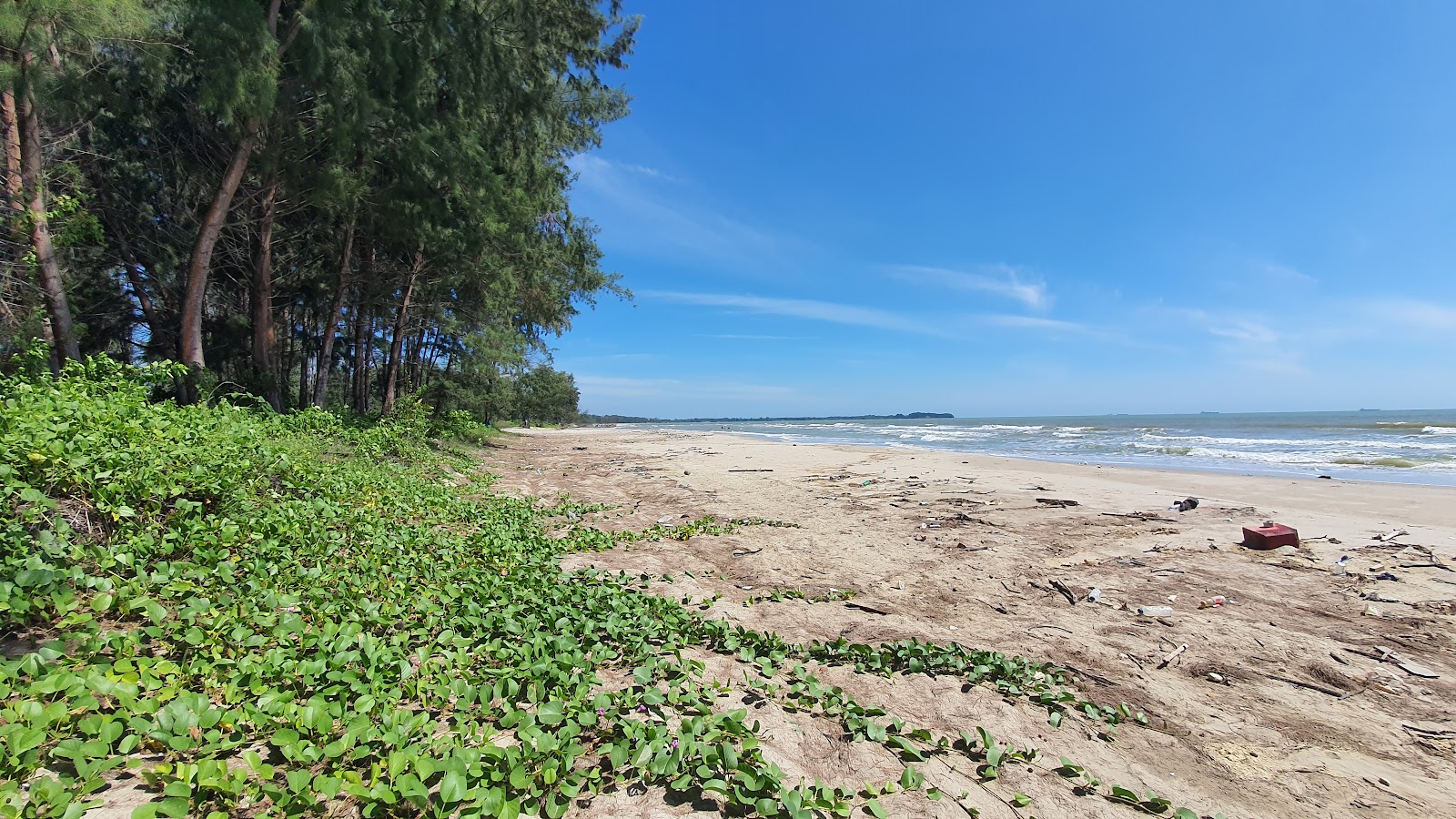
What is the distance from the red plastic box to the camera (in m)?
5.92

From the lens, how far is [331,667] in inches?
102

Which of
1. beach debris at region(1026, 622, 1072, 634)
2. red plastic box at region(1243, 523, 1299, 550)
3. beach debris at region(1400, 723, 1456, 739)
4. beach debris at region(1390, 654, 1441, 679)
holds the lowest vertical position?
beach debris at region(1400, 723, 1456, 739)

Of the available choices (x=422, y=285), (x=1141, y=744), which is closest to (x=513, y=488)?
(x=1141, y=744)

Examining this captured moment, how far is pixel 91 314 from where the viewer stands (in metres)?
14.7

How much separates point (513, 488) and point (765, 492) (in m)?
4.63

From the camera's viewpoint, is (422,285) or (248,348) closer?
(248,348)

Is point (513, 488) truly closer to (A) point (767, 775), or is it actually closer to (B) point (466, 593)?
(B) point (466, 593)

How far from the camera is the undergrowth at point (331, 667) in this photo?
1.88 metres

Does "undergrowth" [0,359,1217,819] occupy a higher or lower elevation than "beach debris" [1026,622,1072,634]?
higher

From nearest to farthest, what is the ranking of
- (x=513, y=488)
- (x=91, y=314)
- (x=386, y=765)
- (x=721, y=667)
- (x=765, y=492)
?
(x=386, y=765) → (x=721, y=667) → (x=513, y=488) → (x=765, y=492) → (x=91, y=314)

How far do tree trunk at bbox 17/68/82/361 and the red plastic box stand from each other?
1520 centimetres

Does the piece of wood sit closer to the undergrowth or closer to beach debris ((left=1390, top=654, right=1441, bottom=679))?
Result: beach debris ((left=1390, top=654, right=1441, bottom=679))

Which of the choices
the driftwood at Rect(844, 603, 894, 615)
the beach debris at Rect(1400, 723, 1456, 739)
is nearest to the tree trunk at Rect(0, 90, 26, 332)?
the driftwood at Rect(844, 603, 894, 615)

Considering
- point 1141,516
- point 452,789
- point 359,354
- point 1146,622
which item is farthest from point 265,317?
point 1141,516
